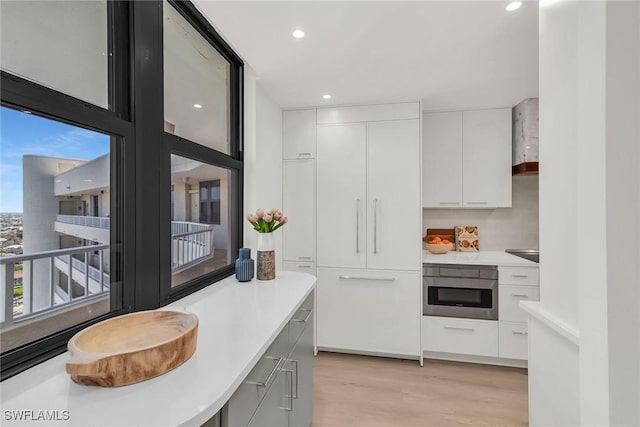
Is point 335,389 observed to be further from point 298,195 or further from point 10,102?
point 10,102

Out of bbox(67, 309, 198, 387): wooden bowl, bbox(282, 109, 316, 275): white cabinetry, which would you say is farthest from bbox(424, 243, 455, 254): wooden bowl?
bbox(67, 309, 198, 387): wooden bowl

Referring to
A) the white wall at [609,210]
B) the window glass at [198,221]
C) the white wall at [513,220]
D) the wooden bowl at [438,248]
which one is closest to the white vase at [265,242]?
the window glass at [198,221]

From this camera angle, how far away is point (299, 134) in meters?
2.95

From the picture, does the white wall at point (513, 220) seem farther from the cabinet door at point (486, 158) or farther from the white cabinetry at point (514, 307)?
the white cabinetry at point (514, 307)

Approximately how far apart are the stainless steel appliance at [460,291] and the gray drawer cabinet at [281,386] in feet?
4.80

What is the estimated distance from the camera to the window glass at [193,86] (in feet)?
4.99

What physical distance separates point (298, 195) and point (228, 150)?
3.25 ft

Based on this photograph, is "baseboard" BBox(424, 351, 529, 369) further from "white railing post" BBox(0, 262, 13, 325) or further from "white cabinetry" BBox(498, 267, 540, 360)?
"white railing post" BBox(0, 262, 13, 325)

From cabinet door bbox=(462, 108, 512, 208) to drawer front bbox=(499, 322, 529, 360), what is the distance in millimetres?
1161

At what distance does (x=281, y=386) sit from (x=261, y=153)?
1.77 meters

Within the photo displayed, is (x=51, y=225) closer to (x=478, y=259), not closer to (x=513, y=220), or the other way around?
(x=478, y=259)

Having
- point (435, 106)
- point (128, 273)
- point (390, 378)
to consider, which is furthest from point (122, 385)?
point (435, 106)

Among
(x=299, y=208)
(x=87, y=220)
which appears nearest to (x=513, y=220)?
(x=299, y=208)

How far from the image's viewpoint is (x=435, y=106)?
2941mm
